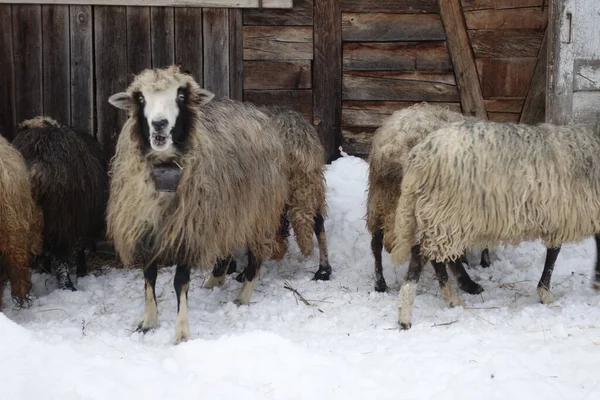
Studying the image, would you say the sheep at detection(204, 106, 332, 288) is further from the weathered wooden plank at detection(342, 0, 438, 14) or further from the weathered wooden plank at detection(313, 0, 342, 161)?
the weathered wooden plank at detection(342, 0, 438, 14)

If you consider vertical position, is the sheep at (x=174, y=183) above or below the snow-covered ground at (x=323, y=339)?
above

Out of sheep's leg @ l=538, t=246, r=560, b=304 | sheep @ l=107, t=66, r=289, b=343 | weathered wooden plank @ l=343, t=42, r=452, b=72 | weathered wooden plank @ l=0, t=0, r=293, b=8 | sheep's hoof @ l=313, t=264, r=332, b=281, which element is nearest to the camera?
sheep @ l=107, t=66, r=289, b=343

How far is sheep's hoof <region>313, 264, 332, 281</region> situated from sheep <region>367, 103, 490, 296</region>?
23.4 inches

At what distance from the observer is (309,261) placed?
7.64 m

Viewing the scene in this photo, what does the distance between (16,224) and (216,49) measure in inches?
119

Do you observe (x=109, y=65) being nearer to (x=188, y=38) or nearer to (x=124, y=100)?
(x=188, y=38)

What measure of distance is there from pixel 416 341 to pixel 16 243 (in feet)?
10.5

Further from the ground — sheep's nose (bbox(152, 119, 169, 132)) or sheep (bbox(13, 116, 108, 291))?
sheep's nose (bbox(152, 119, 169, 132))

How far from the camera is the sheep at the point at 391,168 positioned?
20.8 ft

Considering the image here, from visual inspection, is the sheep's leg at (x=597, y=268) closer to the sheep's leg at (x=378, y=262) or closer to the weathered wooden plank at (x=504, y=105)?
the sheep's leg at (x=378, y=262)

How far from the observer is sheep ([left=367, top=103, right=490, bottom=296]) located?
6.33 m

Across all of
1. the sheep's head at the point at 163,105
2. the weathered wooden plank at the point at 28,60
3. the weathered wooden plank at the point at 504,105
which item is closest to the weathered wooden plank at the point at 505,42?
the weathered wooden plank at the point at 504,105

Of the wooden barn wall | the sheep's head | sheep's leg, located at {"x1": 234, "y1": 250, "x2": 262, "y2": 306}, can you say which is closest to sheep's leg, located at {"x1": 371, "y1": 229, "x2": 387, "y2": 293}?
sheep's leg, located at {"x1": 234, "y1": 250, "x2": 262, "y2": 306}

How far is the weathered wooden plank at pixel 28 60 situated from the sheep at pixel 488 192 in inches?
166
